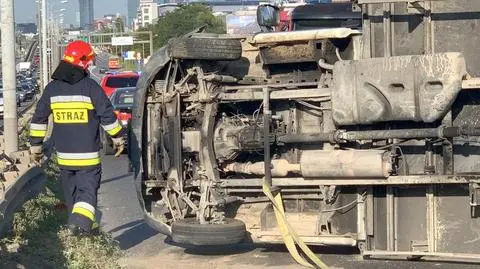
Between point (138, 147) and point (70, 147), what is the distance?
56 cm

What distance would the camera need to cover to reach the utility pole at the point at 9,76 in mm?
13719

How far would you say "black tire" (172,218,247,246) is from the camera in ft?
25.0

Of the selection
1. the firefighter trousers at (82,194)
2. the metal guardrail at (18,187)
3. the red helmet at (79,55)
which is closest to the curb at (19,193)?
the metal guardrail at (18,187)

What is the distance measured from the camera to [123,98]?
22406 millimetres

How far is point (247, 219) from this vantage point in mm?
8133

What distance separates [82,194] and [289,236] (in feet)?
5.74

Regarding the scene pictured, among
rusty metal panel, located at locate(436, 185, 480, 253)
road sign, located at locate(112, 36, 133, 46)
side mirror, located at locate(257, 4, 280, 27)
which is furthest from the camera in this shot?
road sign, located at locate(112, 36, 133, 46)

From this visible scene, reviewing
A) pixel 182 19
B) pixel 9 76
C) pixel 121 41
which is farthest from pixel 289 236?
pixel 121 41

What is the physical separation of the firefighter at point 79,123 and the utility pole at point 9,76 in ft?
19.3

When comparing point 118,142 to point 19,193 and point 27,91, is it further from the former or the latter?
point 27,91

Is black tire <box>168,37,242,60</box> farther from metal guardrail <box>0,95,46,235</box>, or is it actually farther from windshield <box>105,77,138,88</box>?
windshield <box>105,77,138,88</box>

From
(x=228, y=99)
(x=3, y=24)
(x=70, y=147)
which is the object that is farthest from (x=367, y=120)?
(x=3, y=24)

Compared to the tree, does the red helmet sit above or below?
below

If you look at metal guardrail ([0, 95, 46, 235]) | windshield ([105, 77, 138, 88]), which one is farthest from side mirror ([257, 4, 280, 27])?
windshield ([105, 77, 138, 88])
